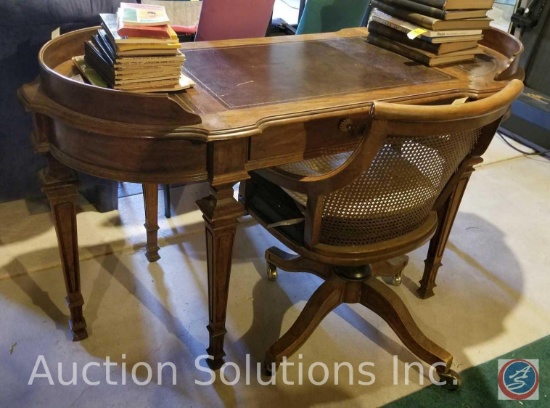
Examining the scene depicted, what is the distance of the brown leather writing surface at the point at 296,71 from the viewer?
1.28 meters

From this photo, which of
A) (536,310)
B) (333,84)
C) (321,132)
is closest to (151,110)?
(321,132)

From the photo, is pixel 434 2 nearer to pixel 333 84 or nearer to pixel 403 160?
pixel 333 84

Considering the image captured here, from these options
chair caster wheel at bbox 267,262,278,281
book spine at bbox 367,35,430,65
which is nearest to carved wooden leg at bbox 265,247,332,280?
chair caster wheel at bbox 267,262,278,281

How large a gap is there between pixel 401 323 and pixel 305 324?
267mm

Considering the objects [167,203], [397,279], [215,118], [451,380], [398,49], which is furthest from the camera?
[167,203]

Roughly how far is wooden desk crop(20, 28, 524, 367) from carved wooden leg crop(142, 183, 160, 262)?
1.24ft

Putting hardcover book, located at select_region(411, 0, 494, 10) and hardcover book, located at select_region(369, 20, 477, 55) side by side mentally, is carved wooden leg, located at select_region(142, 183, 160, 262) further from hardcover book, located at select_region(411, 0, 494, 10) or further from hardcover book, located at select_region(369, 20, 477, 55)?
hardcover book, located at select_region(411, 0, 494, 10)

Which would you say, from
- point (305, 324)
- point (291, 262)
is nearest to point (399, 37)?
point (291, 262)

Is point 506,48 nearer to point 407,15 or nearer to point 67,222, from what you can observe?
point 407,15

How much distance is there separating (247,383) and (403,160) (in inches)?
29.0

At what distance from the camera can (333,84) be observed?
1353mm

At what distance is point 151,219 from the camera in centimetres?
181

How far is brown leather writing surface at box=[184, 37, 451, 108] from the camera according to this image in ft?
4.18

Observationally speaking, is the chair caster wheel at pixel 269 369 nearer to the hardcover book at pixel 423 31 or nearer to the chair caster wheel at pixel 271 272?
the chair caster wheel at pixel 271 272
